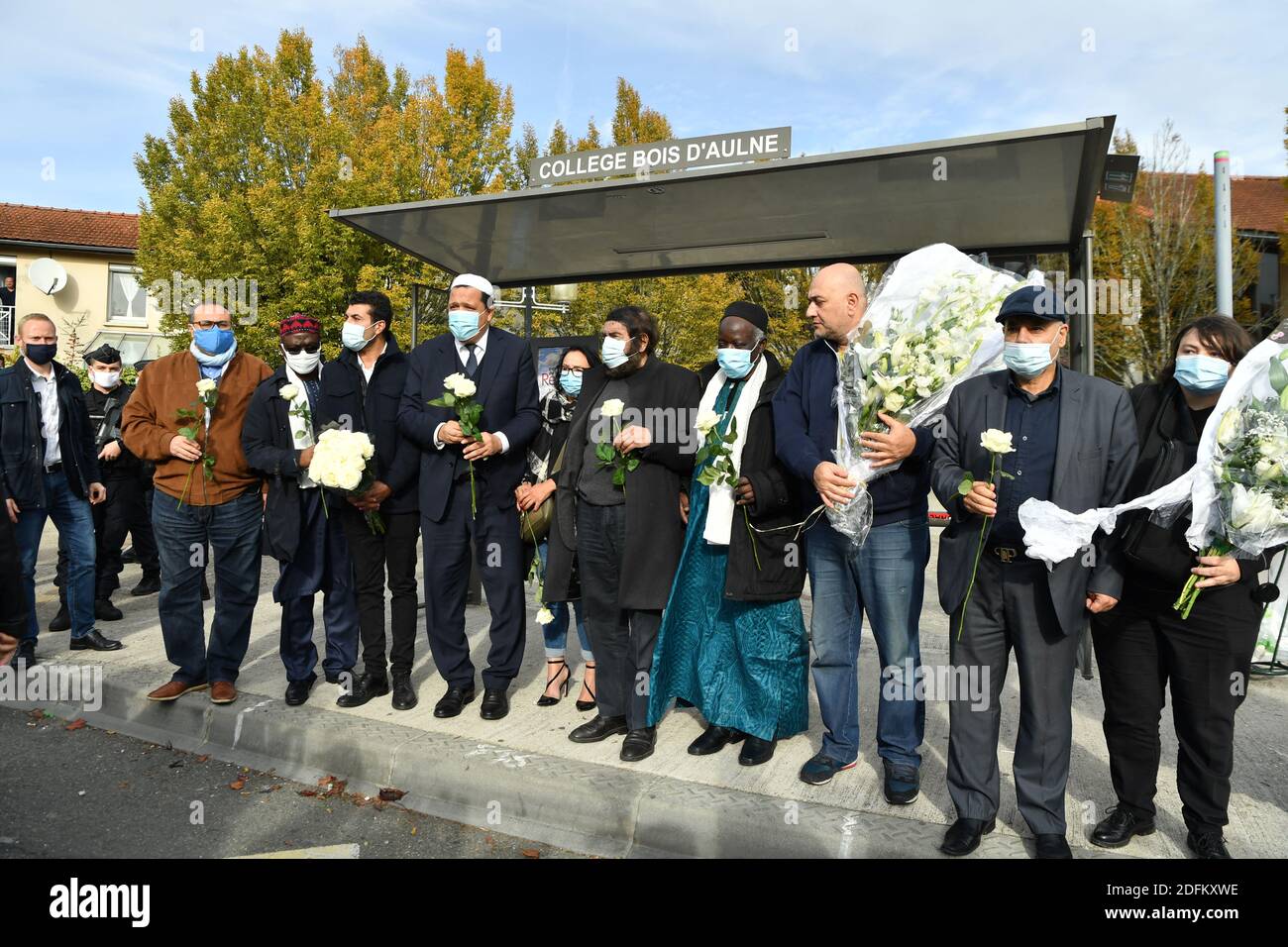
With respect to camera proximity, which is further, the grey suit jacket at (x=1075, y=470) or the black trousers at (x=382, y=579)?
the black trousers at (x=382, y=579)

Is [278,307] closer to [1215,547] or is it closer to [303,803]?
[303,803]

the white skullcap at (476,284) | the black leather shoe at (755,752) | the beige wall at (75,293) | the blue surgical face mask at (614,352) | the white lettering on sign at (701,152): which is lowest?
the black leather shoe at (755,752)

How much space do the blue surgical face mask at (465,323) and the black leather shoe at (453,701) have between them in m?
1.93

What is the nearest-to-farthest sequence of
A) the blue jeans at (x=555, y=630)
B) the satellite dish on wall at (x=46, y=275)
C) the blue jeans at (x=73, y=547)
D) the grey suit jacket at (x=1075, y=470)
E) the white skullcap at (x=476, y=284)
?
1. the grey suit jacket at (x=1075, y=470)
2. the white skullcap at (x=476, y=284)
3. the blue jeans at (x=555, y=630)
4. the blue jeans at (x=73, y=547)
5. the satellite dish on wall at (x=46, y=275)

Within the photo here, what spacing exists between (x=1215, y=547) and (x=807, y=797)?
182cm

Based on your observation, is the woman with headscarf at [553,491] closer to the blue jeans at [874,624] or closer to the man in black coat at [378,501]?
the man in black coat at [378,501]

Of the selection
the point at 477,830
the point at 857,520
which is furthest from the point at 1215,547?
the point at 477,830

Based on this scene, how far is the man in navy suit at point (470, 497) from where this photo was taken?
4723mm

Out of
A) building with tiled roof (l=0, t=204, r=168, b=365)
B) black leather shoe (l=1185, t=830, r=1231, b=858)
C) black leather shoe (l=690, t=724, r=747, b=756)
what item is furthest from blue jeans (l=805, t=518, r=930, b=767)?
building with tiled roof (l=0, t=204, r=168, b=365)

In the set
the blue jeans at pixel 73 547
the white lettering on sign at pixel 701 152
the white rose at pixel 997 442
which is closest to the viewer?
the white rose at pixel 997 442

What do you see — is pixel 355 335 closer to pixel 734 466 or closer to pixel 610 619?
pixel 610 619

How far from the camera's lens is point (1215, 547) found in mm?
3029

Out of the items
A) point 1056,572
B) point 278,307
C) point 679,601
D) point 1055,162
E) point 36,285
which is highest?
point 36,285

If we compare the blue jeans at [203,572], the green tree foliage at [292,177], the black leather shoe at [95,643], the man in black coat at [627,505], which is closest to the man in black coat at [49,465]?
the black leather shoe at [95,643]
